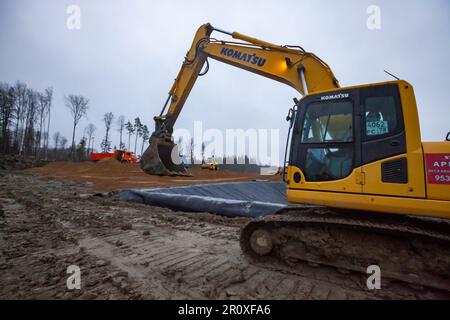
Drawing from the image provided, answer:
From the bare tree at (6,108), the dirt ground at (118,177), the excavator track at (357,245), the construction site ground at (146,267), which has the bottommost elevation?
the construction site ground at (146,267)

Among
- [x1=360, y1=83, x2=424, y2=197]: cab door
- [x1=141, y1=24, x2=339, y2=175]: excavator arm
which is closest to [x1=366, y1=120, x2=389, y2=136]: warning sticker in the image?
[x1=360, y1=83, x2=424, y2=197]: cab door

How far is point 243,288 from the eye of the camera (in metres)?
2.76

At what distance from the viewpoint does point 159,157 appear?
9273 millimetres

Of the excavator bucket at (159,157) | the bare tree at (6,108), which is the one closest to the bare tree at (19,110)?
the bare tree at (6,108)

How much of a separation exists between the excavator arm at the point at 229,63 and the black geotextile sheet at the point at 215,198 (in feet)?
4.58

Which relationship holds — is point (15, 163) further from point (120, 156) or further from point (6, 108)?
point (6, 108)

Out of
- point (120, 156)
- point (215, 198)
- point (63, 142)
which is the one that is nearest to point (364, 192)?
point (215, 198)

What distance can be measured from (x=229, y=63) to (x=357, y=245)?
5.18 metres

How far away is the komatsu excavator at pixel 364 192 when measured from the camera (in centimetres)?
272

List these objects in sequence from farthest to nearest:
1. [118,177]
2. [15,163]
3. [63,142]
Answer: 1. [63,142]
2. [15,163]
3. [118,177]

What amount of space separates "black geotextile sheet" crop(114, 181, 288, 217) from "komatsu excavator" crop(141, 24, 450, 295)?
1.75m

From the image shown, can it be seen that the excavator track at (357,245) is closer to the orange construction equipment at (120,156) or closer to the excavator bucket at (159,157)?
the excavator bucket at (159,157)
